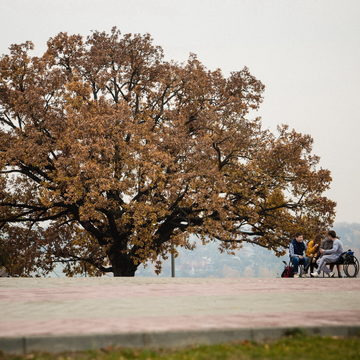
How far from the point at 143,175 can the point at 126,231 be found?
10.6 ft

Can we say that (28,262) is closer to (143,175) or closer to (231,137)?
(143,175)

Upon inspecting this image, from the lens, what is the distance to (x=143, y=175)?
3131 centimetres

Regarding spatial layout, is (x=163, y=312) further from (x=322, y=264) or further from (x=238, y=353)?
(x=322, y=264)

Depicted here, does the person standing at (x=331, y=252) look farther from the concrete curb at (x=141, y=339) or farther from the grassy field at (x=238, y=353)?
the grassy field at (x=238, y=353)

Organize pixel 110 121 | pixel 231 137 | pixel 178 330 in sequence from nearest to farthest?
pixel 178 330, pixel 110 121, pixel 231 137

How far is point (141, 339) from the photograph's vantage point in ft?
22.3

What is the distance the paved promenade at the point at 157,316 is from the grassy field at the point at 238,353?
0.23 metres

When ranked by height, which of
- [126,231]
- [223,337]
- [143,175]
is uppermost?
[143,175]

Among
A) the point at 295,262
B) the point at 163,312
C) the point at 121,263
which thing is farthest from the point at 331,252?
the point at 163,312

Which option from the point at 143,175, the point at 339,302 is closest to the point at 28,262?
the point at 143,175

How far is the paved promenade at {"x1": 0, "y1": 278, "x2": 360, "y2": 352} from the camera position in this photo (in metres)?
6.76

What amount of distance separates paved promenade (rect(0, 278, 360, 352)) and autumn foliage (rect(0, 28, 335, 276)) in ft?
59.3

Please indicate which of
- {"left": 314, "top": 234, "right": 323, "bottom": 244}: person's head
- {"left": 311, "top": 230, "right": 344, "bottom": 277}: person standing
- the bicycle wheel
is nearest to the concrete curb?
{"left": 311, "top": 230, "right": 344, "bottom": 277}: person standing

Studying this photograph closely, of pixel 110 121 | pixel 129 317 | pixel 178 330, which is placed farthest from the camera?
pixel 110 121
